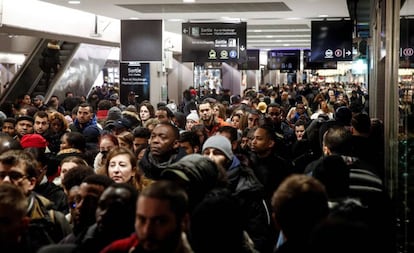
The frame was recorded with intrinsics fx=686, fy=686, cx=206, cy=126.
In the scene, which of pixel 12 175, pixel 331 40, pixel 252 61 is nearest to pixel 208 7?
pixel 331 40

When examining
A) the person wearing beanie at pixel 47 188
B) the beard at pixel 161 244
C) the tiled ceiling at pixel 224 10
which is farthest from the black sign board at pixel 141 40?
the beard at pixel 161 244

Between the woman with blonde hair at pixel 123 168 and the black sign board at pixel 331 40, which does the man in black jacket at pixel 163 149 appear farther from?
the black sign board at pixel 331 40

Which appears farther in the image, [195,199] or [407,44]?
[407,44]

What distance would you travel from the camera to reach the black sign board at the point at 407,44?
5396 millimetres

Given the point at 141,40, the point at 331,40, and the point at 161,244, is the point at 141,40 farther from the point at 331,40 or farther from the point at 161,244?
the point at 161,244

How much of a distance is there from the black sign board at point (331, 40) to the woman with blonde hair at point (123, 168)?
36.7ft

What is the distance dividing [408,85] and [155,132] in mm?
2207

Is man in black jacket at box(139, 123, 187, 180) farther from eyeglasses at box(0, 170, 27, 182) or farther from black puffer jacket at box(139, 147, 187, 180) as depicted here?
eyeglasses at box(0, 170, 27, 182)

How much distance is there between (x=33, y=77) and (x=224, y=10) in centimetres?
948

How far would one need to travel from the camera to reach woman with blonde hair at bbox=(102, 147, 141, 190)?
5191 millimetres

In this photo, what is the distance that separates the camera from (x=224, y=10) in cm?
1418

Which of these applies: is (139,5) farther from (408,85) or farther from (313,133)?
(408,85)

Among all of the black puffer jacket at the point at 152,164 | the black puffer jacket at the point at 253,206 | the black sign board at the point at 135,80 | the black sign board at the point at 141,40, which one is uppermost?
the black sign board at the point at 141,40

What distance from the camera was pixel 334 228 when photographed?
2266mm
